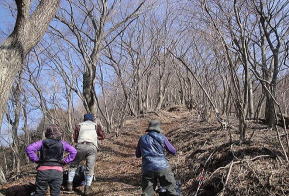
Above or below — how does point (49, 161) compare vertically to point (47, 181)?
above

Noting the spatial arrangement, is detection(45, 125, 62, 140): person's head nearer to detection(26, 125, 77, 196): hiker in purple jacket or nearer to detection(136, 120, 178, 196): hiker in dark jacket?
detection(26, 125, 77, 196): hiker in purple jacket

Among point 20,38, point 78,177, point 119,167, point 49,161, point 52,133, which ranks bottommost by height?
point 119,167

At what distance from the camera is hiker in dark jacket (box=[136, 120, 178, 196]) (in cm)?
555

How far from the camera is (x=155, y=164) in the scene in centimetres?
557

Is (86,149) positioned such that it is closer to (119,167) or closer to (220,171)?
(220,171)

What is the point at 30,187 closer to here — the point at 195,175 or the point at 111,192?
the point at 111,192

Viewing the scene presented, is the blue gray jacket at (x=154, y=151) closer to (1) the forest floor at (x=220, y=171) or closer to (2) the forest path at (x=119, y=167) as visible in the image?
(1) the forest floor at (x=220, y=171)

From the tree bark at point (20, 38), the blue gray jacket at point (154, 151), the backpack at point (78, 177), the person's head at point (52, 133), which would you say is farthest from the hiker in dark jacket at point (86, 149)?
the tree bark at point (20, 38)

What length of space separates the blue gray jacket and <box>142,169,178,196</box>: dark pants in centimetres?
8

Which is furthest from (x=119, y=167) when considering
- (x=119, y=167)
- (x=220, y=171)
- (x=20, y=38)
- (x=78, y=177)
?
(x=20, y=38)

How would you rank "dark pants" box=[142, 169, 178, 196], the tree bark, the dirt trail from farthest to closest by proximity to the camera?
the dirt trail
"dark pants" box=[142, 169, 178, 196]
the tree bark

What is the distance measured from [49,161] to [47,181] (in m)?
0.32

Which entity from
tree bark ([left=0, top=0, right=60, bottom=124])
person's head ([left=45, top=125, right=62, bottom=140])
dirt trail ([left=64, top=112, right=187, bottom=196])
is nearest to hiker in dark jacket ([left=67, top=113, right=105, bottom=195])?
dirt trail ([left=64, top=112, right=187, bottom=196])

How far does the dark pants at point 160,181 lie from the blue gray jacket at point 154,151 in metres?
0.08
